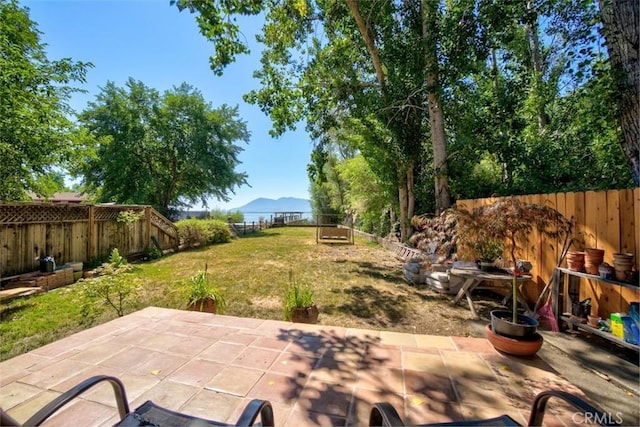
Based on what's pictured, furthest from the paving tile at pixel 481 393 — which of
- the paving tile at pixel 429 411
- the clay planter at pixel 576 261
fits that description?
the clay planter at pixel 576 261

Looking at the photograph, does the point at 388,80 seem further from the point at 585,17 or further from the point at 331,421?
the point at 331,421

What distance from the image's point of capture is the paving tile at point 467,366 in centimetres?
217

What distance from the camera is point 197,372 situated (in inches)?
85.7

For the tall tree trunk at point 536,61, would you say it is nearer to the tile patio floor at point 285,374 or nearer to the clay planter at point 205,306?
the tile patio floor at point 285,374

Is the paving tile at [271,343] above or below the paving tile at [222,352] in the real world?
above

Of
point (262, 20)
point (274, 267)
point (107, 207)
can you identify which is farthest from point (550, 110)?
point (107, 207)

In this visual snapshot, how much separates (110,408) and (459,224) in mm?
3500

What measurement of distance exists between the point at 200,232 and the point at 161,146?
8736mm

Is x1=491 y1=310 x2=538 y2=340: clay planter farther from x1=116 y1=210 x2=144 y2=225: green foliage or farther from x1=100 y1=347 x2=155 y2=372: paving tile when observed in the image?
x1=116 y1=210 x2=144 y2=225: green foliage

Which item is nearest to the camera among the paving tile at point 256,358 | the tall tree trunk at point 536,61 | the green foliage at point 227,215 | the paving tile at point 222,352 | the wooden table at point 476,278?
the paving tile at point 256,358

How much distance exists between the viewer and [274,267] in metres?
7.21

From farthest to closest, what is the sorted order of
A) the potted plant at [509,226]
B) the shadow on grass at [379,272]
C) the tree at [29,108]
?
the shadow on grass at [379,272] → the tree at [29,108] → the potted plant at [509,226]

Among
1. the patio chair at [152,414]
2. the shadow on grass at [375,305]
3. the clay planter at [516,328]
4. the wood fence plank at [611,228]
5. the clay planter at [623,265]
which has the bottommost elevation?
the shadow on grass at [375,305]

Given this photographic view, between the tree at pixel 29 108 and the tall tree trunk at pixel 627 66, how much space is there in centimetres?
982
